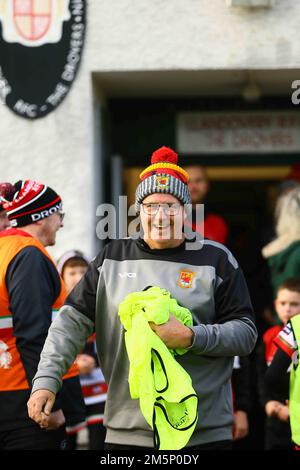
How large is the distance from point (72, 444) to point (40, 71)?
2861 mm

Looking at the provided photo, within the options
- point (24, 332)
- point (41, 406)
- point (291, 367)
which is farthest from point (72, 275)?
point (41, 406)

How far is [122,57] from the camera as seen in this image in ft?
23.2

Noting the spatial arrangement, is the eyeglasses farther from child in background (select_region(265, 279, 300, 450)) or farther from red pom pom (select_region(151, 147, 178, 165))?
child in background (select_region(265, 279, 300, 450))

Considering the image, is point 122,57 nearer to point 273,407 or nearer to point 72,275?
point 72,275

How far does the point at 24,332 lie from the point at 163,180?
1.01 metres

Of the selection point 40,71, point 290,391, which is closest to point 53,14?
point 40,71

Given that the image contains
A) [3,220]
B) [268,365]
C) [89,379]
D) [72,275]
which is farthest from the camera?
[89,379]

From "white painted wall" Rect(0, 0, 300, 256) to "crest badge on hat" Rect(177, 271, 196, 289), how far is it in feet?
10.5

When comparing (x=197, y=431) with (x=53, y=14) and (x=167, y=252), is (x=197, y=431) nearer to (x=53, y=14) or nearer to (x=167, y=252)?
(x=167, y=252)

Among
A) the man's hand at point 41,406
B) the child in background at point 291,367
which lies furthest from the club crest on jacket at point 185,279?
the child in background at point 291,367

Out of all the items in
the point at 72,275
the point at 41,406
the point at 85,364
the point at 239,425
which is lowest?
the point at 239,425

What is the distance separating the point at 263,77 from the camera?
7.41 meters

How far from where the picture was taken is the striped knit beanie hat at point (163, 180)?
3996mm

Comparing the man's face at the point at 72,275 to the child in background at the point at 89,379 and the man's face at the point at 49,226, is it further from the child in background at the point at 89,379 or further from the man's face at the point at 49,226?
the man's face at the point at 49,226
